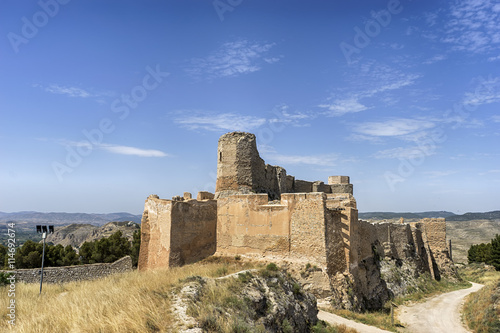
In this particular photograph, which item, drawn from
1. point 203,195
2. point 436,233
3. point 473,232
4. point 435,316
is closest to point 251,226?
point 203,195

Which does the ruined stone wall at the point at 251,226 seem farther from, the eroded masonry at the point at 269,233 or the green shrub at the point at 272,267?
the green shrub at the point at 272,267

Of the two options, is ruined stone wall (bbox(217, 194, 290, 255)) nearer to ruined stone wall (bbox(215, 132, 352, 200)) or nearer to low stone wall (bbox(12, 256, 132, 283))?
ruined stone wall (bbox(215, 132, 352, 200))

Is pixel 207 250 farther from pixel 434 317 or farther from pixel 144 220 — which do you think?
pixel 434 317

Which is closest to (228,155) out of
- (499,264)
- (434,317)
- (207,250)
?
(207,250)

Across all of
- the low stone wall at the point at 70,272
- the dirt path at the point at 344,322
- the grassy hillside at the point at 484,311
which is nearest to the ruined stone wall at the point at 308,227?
the dirt path at the point at 344,322

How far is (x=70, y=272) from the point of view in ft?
76.9

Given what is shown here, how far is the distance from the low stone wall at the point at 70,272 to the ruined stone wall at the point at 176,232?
7792mm

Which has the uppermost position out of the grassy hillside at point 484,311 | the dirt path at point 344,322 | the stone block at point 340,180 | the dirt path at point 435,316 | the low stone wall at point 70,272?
the stone block at point 340,180

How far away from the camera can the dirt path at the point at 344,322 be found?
14445mm

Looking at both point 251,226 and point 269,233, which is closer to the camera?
point 269,233

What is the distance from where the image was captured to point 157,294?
930 cm

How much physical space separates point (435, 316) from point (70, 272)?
2412cm

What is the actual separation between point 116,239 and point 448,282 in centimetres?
3234

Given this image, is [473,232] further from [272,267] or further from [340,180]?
[272,267]
